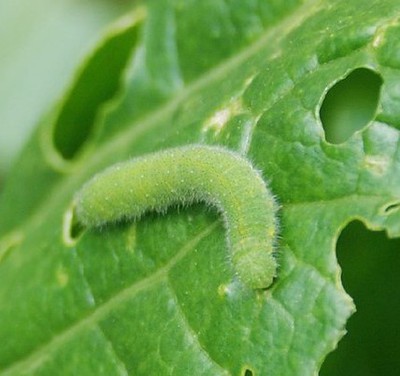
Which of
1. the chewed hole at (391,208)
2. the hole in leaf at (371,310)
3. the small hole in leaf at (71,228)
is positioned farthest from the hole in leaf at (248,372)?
the small hole in leaf at (71,228)

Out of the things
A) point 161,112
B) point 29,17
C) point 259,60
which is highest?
point 259,60

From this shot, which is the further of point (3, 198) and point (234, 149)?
point (3, 198)

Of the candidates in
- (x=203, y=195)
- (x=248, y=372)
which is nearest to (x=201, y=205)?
(x=203, y=195)

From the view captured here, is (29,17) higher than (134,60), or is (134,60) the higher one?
(134,60)

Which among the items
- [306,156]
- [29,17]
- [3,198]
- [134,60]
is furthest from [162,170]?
[29,17]

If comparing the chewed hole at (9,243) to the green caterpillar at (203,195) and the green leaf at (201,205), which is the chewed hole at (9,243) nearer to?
the green leaf at (201,205)

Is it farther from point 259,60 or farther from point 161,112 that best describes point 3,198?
point 259,60
